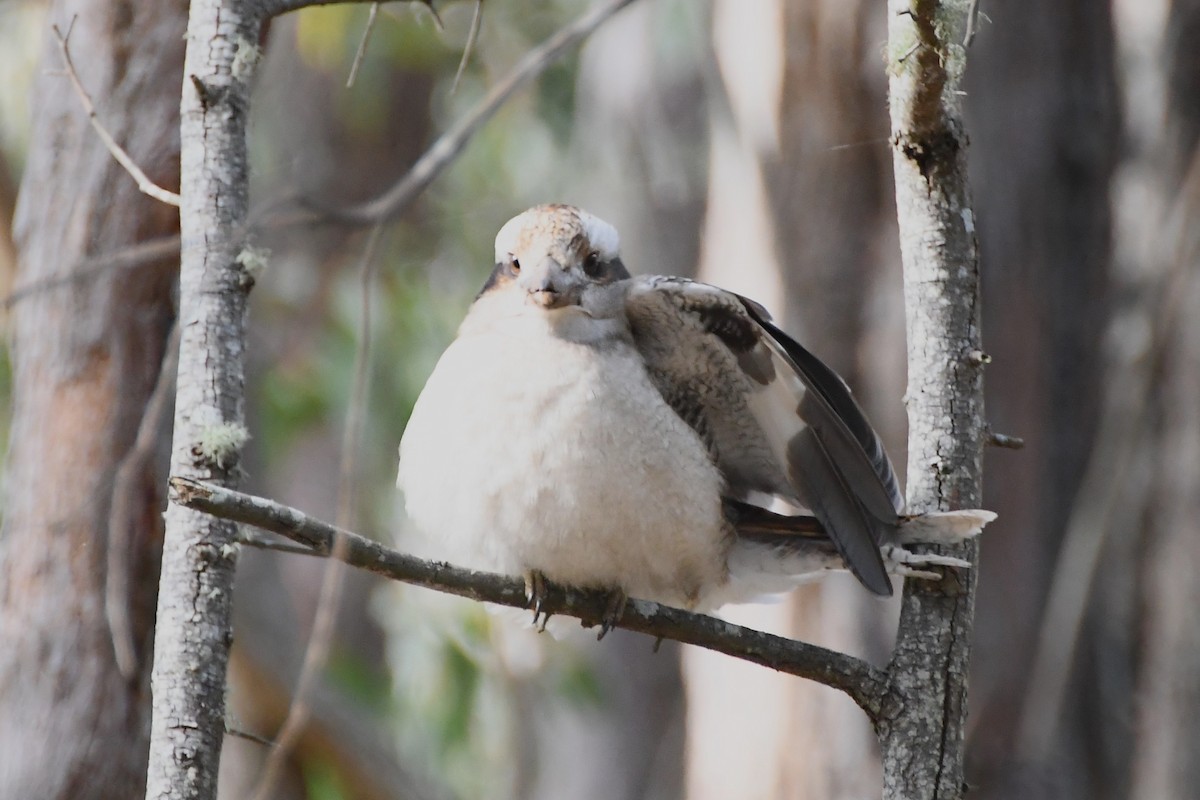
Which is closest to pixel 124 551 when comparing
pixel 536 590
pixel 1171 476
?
pixel 536 590

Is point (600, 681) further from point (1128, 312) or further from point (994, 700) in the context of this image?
point (1128, 312)

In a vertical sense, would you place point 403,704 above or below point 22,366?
below

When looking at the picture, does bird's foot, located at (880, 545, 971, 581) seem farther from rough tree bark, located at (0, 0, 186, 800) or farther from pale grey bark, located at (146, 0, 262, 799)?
rough tree bark, located at (0, 0, 186, 800)

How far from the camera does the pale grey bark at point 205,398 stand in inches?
84.7

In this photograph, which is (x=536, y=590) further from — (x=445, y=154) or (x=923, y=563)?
(x=445, y=154)

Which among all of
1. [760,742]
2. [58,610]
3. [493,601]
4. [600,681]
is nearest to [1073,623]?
[760,742]

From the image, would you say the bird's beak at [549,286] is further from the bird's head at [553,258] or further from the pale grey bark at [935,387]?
the pale grey bark at [935,387]

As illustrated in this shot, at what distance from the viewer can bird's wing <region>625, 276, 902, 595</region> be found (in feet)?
8.76

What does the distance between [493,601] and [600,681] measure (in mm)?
4890

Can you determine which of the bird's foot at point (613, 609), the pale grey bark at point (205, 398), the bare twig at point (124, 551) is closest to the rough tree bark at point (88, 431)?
the bare twig at point (124, 551)

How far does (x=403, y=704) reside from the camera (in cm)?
650

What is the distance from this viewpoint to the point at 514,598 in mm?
2322

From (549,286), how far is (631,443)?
0.40 meters

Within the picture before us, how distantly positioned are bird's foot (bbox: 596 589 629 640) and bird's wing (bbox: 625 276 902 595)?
16.4 inches
